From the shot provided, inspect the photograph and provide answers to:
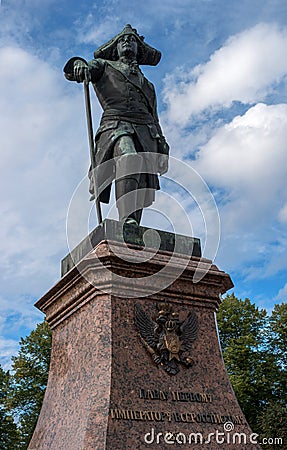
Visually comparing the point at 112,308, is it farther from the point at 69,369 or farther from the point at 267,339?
the point at 267,339

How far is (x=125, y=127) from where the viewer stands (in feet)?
21.6

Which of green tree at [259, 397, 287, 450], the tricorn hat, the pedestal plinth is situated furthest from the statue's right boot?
green tree at [259, 397, 287, 450]

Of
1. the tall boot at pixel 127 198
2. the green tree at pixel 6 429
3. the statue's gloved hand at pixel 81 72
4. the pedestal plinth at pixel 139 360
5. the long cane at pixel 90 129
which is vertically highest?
the green tree at pixel 6 429

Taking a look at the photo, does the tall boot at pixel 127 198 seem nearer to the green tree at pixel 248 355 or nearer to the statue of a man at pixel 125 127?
the statue of a man at pixel 125 127

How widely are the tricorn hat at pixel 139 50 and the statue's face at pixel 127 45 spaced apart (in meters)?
0.06

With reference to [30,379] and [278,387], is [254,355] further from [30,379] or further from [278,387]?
[30,379]

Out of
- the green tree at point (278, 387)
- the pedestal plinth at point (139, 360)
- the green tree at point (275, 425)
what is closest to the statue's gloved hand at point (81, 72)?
the pedestal plinth at point (139, 360)

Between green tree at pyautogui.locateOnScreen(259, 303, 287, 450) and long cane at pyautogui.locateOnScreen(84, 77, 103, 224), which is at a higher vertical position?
green tree at pyautogui.locateOnScreen(259, 303, 287, 450)

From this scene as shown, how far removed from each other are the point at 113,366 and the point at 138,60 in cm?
404

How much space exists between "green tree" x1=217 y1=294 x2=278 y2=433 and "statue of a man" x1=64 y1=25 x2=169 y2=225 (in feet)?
69.9

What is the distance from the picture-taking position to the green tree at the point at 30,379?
24312 mm

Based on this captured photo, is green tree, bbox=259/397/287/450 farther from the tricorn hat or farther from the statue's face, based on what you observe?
the statue's face

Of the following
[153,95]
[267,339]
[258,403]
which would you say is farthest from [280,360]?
[153,95]

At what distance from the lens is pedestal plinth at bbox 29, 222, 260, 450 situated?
483 centimetres
